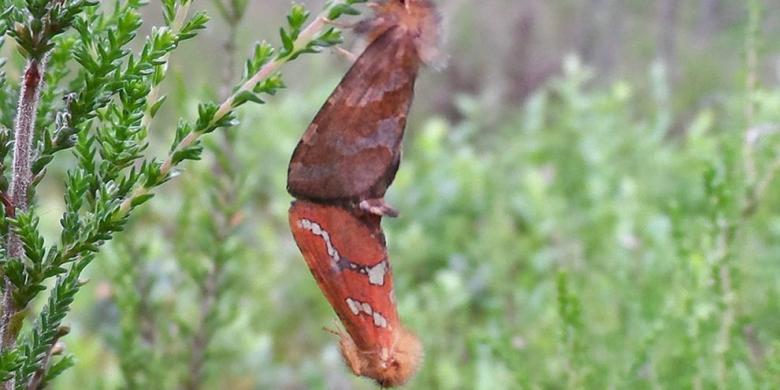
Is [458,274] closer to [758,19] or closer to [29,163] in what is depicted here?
[758,19]

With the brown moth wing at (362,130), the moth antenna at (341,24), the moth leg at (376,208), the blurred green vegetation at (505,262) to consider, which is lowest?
the blurred green vegetation at (505,262)

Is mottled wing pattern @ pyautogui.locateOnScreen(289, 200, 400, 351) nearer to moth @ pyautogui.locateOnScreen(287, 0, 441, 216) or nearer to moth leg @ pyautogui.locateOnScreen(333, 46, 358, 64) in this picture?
→ moth @ pyautogui.locateOnScreen(287, 0, 441, 216)

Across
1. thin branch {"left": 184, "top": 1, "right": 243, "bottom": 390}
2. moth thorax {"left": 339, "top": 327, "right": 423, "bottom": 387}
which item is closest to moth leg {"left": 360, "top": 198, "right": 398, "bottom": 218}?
moth thorax {"left": 339, "top": 327, "right": 423, "bottom": 387}

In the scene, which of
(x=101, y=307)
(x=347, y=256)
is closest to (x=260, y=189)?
(x=101, y=307)

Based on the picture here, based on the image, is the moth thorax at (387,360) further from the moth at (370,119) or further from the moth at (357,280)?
the moth at (370,119)

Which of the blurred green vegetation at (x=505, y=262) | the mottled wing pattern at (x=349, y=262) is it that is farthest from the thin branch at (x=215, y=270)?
the mottled wing pattern at (x=349, y=262)

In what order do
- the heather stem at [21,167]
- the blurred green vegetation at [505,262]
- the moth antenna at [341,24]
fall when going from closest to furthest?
the heather stem at [21,167]
the moth antenna at [341,24]
the blurred green vegetation at [505,262]

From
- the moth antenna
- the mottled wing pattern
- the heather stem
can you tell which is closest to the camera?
the heather stem
